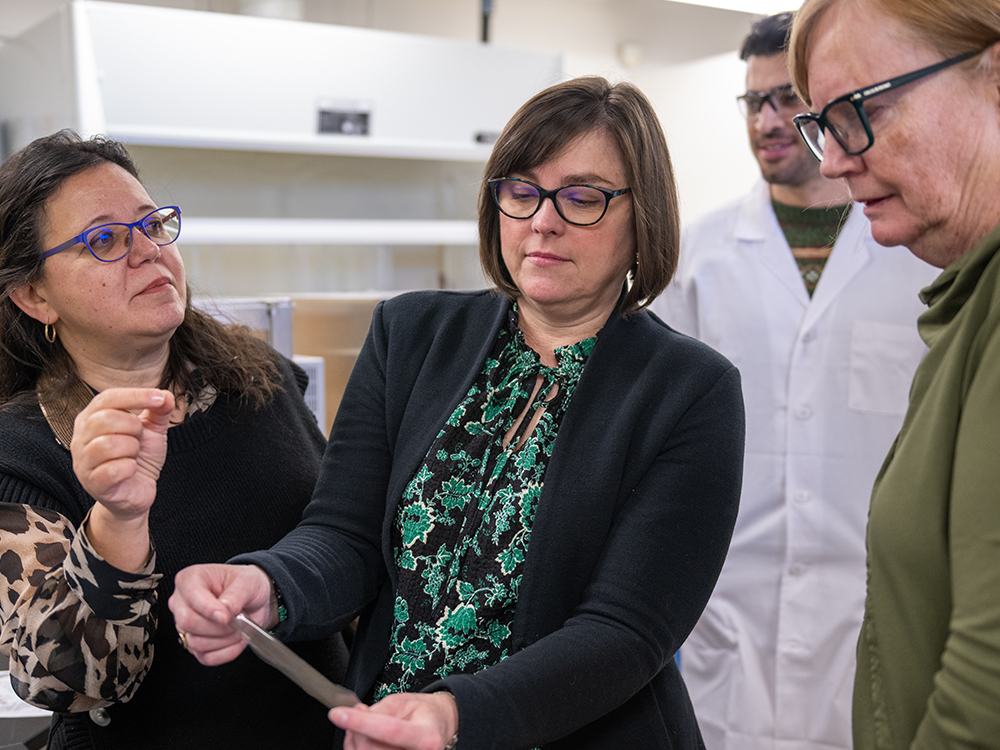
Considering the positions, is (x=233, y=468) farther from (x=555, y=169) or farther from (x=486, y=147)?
(x=486, y=147)

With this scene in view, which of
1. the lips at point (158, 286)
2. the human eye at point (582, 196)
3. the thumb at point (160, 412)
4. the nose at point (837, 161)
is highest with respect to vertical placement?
the nose at point (837, 161)

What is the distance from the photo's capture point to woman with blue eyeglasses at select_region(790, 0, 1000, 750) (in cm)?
65

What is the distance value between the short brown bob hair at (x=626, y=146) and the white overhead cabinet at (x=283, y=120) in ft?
5.16

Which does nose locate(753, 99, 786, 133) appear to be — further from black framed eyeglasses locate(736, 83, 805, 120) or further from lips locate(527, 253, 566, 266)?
lips locate(527, 253, 566, 266)

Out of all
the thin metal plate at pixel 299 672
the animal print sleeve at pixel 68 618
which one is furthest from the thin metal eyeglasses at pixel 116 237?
the thin metal plate at pixel 299 672

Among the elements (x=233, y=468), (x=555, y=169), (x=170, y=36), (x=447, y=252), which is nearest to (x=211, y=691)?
(x=233, y=468)

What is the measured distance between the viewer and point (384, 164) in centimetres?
402

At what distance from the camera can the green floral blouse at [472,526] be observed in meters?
1.00

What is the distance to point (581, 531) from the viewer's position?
985 mm

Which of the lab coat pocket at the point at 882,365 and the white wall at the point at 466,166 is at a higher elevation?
→ the white wall at the point at 466,166

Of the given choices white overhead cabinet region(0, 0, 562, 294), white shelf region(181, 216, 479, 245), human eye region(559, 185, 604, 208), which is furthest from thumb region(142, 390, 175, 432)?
white shelf region(181, 216, 479, 245)

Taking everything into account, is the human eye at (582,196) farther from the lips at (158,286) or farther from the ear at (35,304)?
the ear at (35,304)

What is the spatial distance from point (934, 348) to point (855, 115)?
222 mm

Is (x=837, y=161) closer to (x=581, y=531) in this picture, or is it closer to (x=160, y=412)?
(x=581, y=531)
